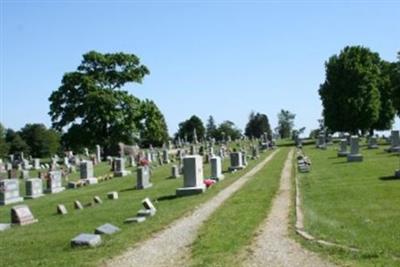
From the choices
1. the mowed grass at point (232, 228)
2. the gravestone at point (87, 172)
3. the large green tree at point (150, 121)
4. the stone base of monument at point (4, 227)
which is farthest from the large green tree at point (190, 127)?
the stone base of monument at point (4, 227)

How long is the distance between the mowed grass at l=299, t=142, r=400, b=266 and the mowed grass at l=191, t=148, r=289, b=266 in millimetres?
1269

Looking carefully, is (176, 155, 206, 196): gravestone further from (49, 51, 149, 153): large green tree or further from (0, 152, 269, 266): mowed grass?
(49, 51, 149, 153): large green tree

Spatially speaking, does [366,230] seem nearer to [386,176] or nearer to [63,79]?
[386,176]

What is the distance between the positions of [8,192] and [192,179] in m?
9.89

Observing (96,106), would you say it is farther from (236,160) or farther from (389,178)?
(389,178)

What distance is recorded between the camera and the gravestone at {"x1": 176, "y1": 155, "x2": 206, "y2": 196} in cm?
2464

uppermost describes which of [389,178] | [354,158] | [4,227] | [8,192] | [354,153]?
[354,153]

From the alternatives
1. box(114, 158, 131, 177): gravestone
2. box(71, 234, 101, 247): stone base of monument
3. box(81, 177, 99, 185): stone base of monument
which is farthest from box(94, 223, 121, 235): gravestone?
box(114, 158, 131, 177): gravestone

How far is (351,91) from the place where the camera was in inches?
3017

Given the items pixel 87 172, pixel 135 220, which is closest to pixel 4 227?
pixel 135 220

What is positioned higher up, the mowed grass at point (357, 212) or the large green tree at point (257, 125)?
the large green tree at point (257, 125)

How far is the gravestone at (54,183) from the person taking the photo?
113 ft

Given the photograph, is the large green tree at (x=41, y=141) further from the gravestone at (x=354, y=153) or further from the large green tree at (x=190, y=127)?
the gravestone at (x=354, y=153)

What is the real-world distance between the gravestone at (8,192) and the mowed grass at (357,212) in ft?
44.7
